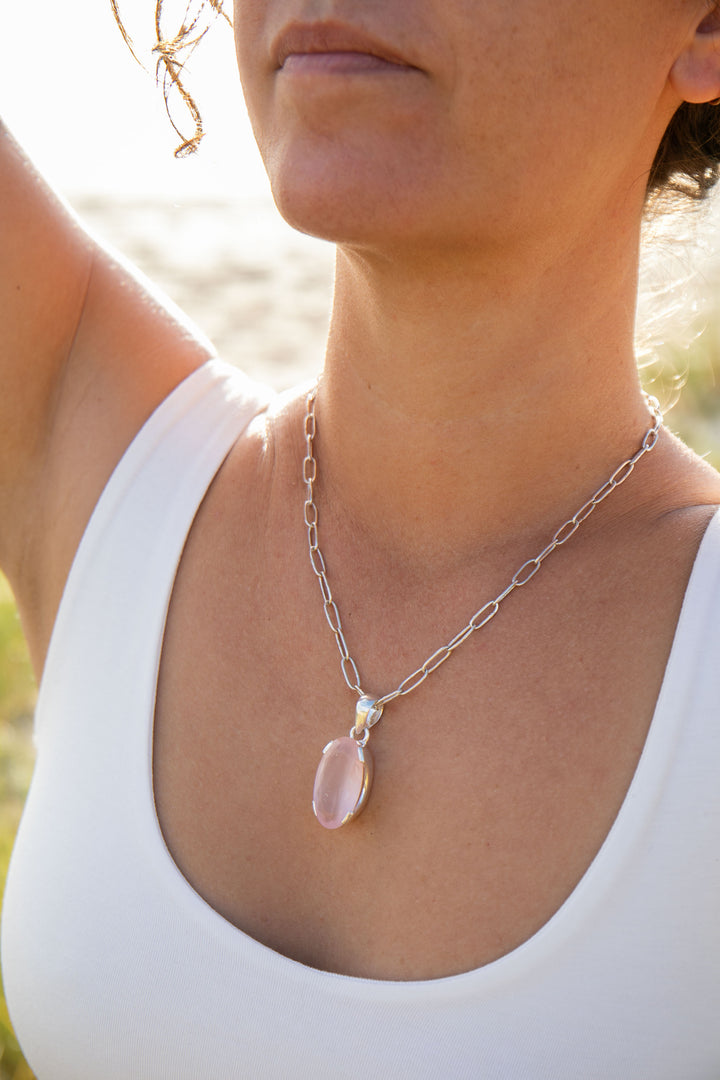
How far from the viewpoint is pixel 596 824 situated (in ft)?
4.50

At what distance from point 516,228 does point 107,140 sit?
10840 millimetres

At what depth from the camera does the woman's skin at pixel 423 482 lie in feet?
4.38

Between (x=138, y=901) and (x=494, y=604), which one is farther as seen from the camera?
(x=494, y=604)

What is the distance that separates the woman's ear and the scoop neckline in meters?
0.52

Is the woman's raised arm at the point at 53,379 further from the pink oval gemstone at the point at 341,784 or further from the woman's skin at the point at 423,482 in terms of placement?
the pink oval gemstone at the point at 341,784

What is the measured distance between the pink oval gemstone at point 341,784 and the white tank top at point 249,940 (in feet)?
0.57

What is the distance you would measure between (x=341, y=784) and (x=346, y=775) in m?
0.01

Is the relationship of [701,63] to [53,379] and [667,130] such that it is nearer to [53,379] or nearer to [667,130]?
[667,130]

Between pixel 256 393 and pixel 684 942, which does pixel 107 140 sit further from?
pixel 684 942

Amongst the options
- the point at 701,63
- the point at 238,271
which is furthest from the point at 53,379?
the point at 238,271

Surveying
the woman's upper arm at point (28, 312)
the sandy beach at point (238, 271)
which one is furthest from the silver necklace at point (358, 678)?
the sandy beach at point (238, 271)

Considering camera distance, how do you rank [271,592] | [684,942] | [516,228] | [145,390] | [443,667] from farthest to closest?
[145,390] < [271,592] < [443,667] < [516,228] < [684,942]

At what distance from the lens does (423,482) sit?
165cm

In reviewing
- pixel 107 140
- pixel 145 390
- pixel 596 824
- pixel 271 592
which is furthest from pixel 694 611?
pixel 107 140
